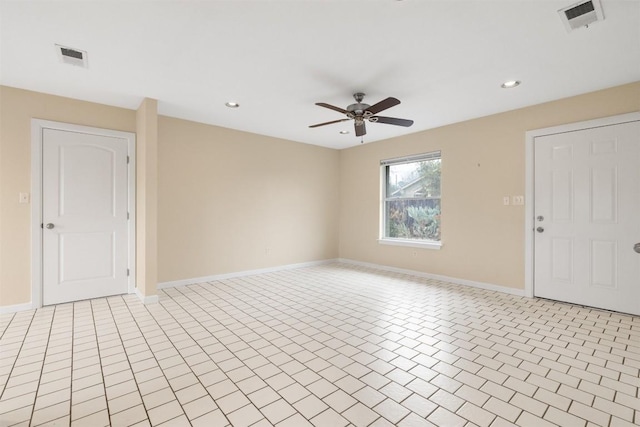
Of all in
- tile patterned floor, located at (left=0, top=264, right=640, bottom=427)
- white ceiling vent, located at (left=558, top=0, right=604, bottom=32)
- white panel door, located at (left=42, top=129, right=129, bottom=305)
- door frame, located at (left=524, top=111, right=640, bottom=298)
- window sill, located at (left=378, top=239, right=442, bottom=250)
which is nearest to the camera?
tile patterned floor, located at (left=0, top=264, right=640, bottom=427)

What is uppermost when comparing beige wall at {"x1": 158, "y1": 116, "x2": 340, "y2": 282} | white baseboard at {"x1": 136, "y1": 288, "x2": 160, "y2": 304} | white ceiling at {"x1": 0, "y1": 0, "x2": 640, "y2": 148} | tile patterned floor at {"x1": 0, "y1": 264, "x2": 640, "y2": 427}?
white ceiling at {"x1": 0, "y1": 0, "x2": 640, "y2": 148}

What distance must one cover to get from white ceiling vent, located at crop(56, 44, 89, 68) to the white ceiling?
6 cm

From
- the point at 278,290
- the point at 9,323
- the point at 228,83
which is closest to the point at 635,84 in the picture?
the point at 228,83

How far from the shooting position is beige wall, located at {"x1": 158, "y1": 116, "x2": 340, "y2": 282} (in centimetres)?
459

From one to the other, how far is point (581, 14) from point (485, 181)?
8.64 feet

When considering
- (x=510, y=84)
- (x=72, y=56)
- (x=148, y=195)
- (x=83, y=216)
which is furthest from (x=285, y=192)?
(x=510, y=84)

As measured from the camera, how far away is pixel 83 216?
12.7 feet

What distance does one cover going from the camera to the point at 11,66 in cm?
294

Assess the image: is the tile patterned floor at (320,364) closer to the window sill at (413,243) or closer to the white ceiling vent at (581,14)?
the window sill at (413,243)

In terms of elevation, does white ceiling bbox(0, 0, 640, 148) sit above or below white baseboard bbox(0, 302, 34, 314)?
above

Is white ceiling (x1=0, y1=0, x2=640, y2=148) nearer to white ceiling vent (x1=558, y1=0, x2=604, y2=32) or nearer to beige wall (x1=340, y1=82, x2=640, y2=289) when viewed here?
white ceiling vent (x1=558, y1=0, x2=604, y2=32)

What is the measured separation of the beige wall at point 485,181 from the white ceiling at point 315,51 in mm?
239

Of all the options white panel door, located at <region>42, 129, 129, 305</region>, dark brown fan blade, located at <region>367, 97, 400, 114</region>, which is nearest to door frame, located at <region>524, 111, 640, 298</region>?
dark brown fan blade, located at <region>367, 97, 400, 114</region>

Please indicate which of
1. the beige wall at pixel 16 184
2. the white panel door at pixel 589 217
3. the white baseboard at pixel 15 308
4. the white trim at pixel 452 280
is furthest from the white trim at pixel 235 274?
the white panel door at pixel 589 217
